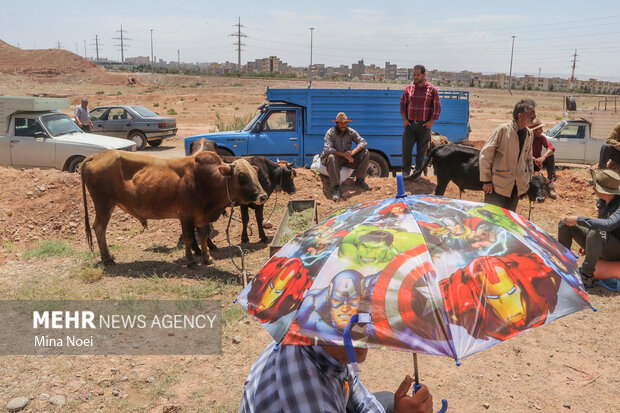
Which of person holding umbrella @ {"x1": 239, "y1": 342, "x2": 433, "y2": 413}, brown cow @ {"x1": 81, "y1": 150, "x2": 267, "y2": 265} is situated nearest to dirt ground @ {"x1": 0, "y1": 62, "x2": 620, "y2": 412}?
brown cow @ {"x1": 81, "y1": 150, "x2": 267, "y2": 265}

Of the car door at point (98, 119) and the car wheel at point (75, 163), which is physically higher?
the car door at point (98, 119)

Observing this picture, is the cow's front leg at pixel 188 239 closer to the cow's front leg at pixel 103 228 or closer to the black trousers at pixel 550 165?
the cow's front leg at pixel 103 228

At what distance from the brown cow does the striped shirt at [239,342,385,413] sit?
205 inches

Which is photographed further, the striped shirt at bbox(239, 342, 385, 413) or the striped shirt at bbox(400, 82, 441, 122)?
the striped shirt at bbox(400, 82, 441, 122)

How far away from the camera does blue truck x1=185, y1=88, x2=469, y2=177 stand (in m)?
12.1

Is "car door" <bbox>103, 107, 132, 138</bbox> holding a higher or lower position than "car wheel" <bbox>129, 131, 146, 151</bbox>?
higher

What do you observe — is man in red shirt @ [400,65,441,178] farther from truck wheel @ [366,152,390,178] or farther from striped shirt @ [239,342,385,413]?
striped shirt @ [239,342,385,413]

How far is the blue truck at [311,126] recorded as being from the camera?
12109 millimetres

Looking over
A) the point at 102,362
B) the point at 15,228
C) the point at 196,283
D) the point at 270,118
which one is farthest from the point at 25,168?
the point at 102,362

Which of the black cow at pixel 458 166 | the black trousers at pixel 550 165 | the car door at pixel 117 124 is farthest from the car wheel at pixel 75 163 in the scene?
the black trousers at pixel 550 165

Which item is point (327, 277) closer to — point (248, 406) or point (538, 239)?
point (248, 406)

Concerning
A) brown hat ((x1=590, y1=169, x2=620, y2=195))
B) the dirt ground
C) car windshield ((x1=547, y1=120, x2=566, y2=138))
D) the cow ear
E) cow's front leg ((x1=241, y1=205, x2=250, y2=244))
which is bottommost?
the dirt ground

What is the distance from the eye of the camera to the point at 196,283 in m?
7.11

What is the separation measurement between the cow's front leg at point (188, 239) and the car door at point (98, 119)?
43.4 ft
